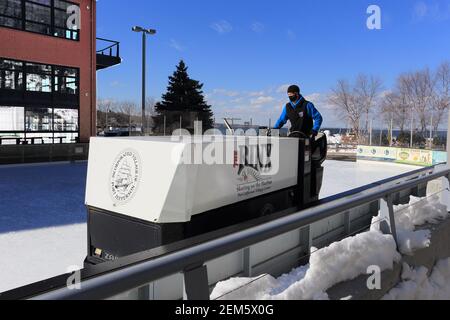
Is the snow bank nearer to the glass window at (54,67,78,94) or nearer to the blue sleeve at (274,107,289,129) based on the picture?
the blue sleeve at (274,107,289,129)

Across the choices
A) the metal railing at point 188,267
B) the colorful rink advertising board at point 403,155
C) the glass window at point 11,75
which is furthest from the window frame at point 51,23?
the metal railing at point 188,267

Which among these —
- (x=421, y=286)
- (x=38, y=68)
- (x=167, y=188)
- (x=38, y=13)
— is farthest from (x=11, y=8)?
(x=421, y=286)

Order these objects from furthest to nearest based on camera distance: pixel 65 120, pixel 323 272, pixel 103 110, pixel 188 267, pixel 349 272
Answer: pixel 103 110
pixel 65 120
pixel 349 272
pixel 323 272
pixel 188 267

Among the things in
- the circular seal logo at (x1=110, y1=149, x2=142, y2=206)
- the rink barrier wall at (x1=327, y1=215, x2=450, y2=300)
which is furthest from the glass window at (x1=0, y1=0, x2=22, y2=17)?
the rink barrier wall at (x1=327, y1=215, x2=450, y2=300)

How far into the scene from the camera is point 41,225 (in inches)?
263

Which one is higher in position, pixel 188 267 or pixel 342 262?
pixel 188 267

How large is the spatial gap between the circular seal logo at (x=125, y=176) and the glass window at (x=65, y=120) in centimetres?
1801

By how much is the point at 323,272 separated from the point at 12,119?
1940cm

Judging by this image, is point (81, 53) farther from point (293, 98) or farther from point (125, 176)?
point (125, 176)

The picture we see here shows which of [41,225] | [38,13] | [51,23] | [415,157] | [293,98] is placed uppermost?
[38,13]

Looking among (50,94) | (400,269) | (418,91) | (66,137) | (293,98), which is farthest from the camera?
(418,91)

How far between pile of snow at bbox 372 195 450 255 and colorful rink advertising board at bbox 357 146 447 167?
59.5 feet

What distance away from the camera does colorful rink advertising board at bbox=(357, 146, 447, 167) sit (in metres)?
21.0
